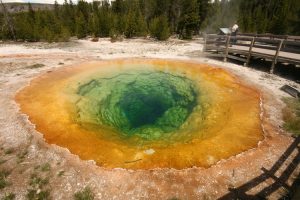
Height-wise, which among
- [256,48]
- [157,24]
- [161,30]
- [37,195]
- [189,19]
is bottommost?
[37,195]

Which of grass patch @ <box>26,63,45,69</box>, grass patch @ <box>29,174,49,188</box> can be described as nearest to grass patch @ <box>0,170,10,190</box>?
grass patch @ <box>29,174,49,188</box>

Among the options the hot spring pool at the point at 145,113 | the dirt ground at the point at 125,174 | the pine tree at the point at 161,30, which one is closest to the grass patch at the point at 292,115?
the dirt ground at the point at 125,174

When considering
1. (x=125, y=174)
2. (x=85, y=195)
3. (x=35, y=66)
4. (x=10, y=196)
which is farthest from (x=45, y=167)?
(x=35, y=66)

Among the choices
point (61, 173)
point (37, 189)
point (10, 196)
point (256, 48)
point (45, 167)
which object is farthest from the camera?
point (256, 48)

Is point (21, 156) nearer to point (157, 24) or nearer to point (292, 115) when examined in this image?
point (292, 115)

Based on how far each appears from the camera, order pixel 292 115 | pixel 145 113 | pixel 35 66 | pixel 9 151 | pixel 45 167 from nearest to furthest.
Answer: pixel 45 167, pixel 9 151, pixel 292 115, pixel 145 113, pixel 35 66

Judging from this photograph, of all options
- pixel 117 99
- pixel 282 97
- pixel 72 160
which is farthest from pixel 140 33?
pixel 72 160

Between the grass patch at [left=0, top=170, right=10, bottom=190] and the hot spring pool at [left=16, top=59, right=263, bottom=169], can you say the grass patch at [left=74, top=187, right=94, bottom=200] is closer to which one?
the hot spring pool at [left=16, top=59, right=263, bottom=169]

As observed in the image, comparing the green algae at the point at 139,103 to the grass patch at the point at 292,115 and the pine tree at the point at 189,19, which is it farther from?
the pine tree at the point at 189,19
